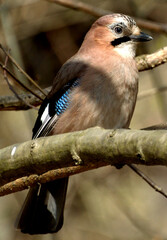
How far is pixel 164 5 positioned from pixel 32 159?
17.0 feet

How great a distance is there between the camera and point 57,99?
4164 millimetres

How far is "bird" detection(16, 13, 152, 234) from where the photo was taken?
3.93m

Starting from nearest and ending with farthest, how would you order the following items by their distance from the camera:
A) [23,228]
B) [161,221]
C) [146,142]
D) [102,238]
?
1. [146,142]
2. [23,228]
3. [102,238]
4. [161,221]

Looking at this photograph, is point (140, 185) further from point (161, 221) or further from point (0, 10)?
point (0, 10)

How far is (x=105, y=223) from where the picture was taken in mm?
6664

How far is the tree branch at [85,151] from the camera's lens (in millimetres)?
2318

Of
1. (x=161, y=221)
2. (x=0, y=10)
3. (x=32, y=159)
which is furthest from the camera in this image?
(x=161, y=221)

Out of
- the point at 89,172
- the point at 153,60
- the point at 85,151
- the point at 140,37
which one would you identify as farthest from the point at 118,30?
the point at 89,172

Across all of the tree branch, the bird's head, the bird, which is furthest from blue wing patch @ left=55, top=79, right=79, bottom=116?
the tree branch

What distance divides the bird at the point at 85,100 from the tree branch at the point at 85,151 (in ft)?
3.52

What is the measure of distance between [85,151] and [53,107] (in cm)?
158

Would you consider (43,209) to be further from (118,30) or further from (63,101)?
(118,30)

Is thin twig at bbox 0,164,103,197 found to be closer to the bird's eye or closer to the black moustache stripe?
the black moustache stripe

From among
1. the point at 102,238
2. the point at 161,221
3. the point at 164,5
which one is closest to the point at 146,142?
the point at 102,238
